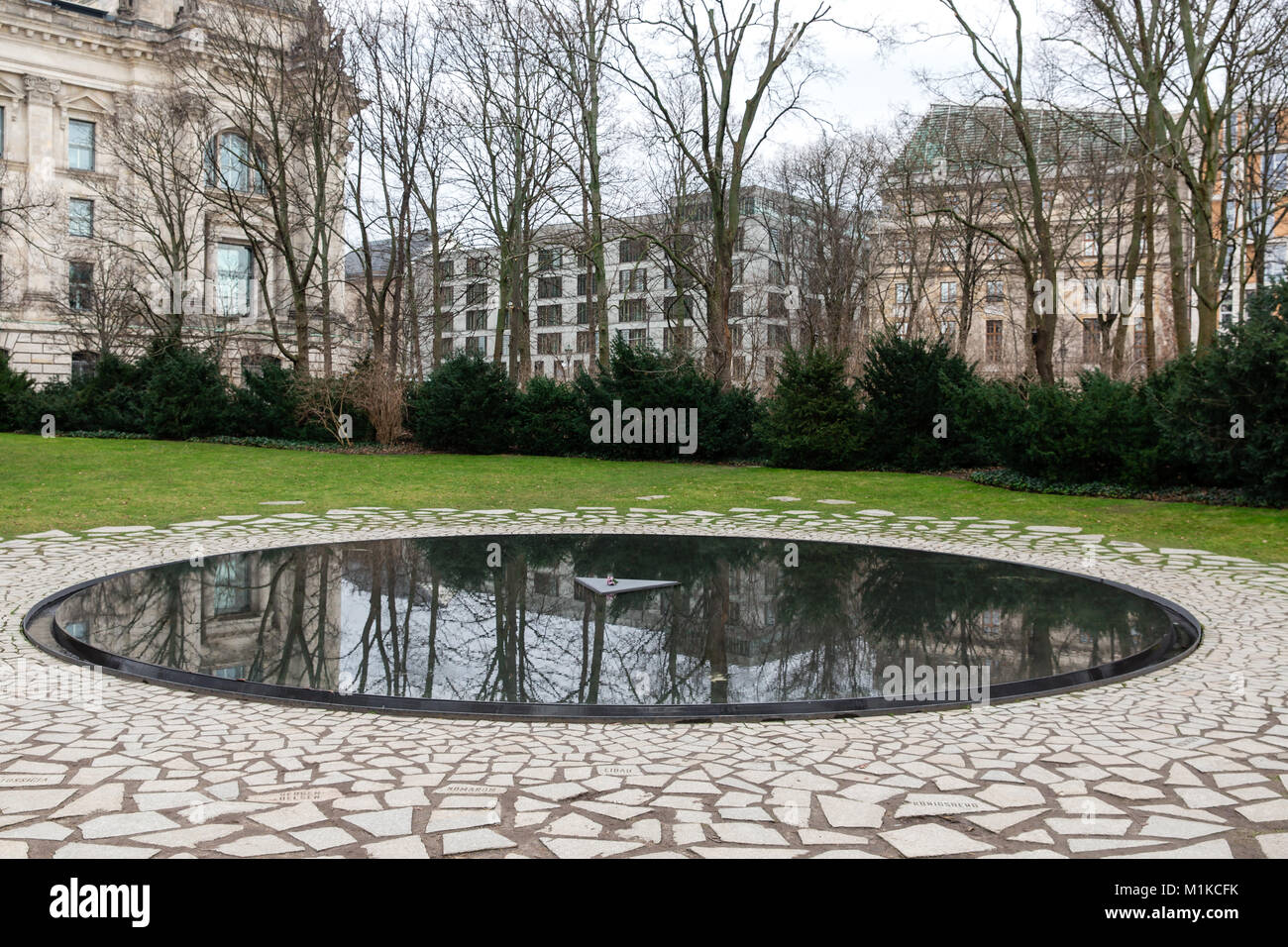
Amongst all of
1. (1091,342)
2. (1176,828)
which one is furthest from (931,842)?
(1091,342)

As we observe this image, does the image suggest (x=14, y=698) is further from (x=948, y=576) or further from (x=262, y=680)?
(x=948, y=576)

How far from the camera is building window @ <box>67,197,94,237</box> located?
46350 millimetres

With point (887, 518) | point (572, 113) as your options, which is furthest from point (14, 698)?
point (572, 113)

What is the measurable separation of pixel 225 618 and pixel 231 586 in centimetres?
137

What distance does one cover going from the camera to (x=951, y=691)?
591cm

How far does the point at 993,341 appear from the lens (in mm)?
61500

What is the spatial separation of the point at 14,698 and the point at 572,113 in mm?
27441

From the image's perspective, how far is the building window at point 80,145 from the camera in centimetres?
4819

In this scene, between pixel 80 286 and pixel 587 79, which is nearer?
pixel 587 79

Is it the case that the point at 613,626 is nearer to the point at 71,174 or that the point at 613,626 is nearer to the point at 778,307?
the point at 778,307

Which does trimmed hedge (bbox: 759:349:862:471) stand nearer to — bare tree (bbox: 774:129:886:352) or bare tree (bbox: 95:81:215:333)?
bare tree (bbox: 774:129:886:352)

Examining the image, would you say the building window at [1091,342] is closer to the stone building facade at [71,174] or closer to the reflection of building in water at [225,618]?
the stone building facade at [71,174]

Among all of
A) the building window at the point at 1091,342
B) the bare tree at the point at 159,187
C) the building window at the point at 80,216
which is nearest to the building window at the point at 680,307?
Answer: the bare tree at the point at 159,187

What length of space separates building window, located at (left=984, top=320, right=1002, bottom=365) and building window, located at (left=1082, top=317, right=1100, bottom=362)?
13.6 ft
